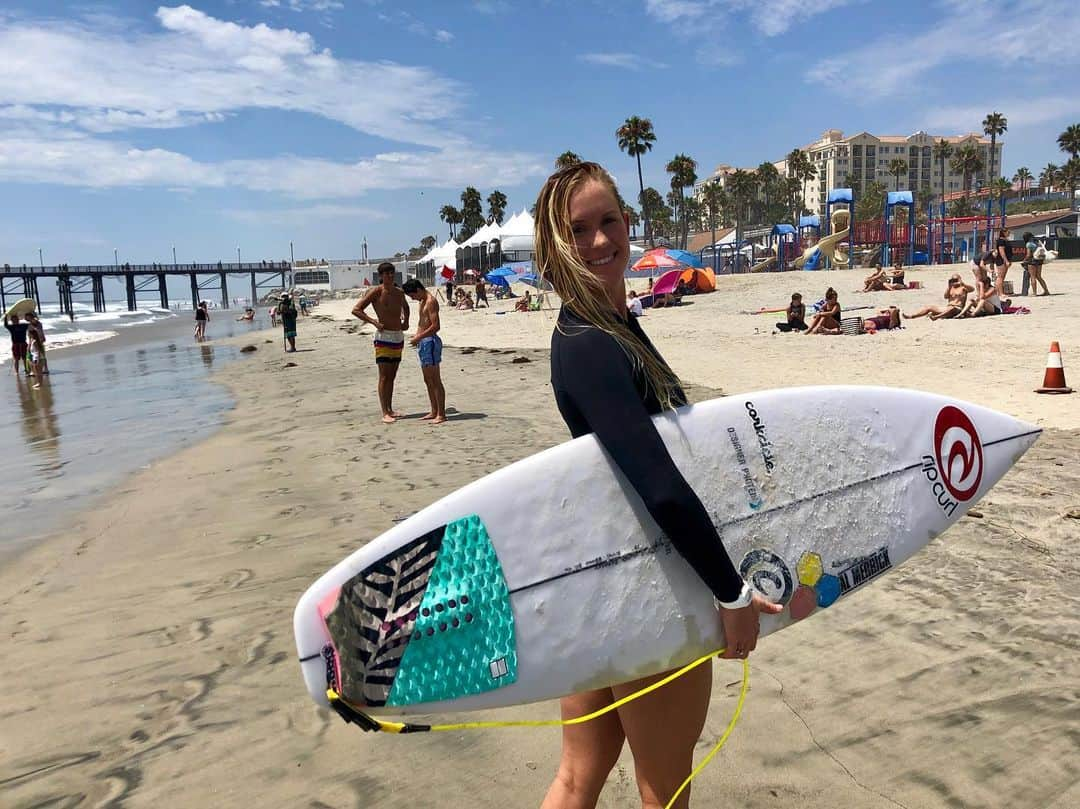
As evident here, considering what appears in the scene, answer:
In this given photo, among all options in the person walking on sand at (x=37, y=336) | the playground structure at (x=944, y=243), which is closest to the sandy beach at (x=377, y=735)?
the person walking on sand at (x=37, y=336)

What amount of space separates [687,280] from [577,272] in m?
27.1

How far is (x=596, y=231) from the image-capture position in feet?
5.21

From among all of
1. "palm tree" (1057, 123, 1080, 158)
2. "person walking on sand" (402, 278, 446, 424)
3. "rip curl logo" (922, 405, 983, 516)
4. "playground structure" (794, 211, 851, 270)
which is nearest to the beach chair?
"person walking on sand" (402, 278, 446, 424)

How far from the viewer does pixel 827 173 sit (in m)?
151

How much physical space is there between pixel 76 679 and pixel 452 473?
10.3 feet

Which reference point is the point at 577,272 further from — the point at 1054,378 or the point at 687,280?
the point at 687,280

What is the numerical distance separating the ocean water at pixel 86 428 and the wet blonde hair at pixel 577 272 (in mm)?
5187

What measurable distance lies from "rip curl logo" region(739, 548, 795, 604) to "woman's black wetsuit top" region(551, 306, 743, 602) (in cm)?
30

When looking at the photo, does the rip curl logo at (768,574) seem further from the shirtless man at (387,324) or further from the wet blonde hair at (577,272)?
the shirtless man at (387,324)

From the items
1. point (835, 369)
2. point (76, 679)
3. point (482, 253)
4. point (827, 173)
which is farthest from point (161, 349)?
point (827, 173)

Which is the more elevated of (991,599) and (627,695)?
(627,695)

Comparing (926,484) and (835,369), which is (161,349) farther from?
(926,484)

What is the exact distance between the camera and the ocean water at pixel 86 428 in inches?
248

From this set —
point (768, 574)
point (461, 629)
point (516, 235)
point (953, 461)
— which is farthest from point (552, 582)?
point (516, 235)
